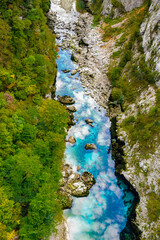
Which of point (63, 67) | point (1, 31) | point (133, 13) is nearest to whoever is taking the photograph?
point (1, 31)

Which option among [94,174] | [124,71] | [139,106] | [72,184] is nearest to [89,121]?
[139,106]

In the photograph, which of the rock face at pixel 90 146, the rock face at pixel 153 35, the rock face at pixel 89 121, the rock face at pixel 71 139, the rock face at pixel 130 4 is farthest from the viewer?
the rock face at pixel 130 4

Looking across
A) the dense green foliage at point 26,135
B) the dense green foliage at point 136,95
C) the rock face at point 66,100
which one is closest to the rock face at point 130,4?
the dense green foliage at point 136,95

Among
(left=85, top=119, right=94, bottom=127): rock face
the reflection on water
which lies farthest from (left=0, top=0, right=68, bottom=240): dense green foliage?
the reflection on water

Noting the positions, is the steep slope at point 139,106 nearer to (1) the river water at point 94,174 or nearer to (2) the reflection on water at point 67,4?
(1) the river water at point 94,174

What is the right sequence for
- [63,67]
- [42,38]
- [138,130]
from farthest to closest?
[63,67] < [42,38] < [138,130]

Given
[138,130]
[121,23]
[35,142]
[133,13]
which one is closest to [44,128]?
[35,142]

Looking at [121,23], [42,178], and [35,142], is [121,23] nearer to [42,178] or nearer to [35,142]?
[35,142]
